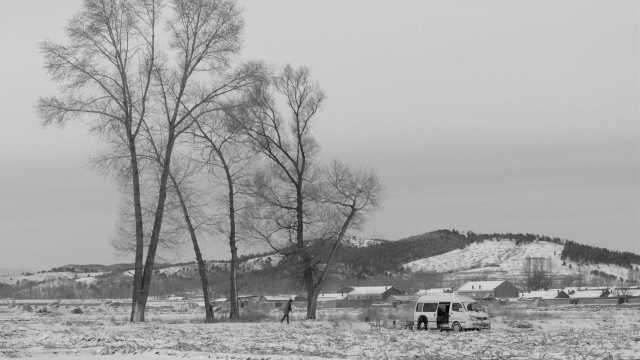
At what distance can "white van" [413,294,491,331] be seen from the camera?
3703 centimetres

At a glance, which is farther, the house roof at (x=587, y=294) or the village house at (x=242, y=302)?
the house roof at (x=587, y=294)

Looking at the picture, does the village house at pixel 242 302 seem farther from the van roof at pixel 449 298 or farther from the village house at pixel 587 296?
the village house at pixel 587 296

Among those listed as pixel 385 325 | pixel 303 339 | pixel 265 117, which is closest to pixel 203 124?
pixel 265 117

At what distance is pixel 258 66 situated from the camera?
3944 cm

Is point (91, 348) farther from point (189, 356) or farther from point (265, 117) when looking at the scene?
point (265, 117)

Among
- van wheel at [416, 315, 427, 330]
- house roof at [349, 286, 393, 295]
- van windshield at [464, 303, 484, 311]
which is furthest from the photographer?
house roof at [349, 286, 393, 295]

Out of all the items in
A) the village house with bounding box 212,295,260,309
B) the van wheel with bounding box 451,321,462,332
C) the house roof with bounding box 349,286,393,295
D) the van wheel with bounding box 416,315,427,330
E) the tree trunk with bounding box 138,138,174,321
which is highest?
the tree trunk with bounding box 138,138,174,321

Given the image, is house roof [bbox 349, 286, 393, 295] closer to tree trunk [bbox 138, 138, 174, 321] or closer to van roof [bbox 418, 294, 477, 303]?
van roof [bbox 418, 294, 477, 303]

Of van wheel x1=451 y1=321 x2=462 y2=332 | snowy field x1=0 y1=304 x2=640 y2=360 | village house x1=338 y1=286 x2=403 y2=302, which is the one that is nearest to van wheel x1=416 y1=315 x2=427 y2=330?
van wheel x1=451 y1=321 x2=462 y2=332

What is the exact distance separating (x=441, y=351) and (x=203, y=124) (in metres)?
22.1

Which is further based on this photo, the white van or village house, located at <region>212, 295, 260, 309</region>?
village house, located at <region>212, 295, 260, 309</region>

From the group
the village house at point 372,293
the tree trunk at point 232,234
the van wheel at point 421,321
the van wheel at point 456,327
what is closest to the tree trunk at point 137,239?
the tree trunk at point 232,234

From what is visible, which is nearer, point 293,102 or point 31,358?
point 31,358

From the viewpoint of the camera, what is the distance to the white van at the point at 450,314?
37.0 metres
